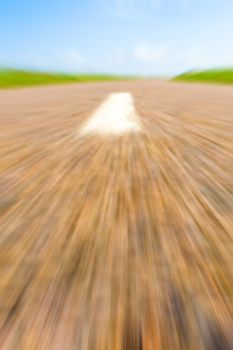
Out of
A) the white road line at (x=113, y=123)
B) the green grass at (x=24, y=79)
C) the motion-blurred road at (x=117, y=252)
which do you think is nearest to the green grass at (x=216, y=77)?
the green grass at (x=24, y=79)

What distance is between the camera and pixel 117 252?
21.6 inches

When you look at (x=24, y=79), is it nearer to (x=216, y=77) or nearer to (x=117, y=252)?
(x=216, y=77)

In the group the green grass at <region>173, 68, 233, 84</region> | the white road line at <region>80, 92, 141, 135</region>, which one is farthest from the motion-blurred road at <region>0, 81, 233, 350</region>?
the green grass at <region>173, 68, 233, 84</region>

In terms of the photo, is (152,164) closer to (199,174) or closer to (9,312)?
(199,174)

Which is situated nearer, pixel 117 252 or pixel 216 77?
pixel 117 252

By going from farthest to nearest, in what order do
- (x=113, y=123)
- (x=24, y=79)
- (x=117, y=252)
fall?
(x=24, y=79) → (x=113, y=123) → (x=117, y=252)

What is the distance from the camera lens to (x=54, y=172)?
985mm

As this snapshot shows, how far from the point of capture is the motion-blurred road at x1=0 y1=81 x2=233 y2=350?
15.6 inches

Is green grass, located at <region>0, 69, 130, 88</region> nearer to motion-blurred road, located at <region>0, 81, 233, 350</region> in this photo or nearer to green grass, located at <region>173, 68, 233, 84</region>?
green grass, located at <region>173, 68, 233, 84</region>

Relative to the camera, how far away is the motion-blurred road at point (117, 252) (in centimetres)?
40

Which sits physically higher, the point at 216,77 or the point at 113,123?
the point at 113,123

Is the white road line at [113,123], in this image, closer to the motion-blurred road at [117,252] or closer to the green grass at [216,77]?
the motion-blurred road at [117,252]

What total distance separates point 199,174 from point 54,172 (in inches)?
19.2

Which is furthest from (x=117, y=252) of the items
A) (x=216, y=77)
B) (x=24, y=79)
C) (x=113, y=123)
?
(x=24, y=79)
